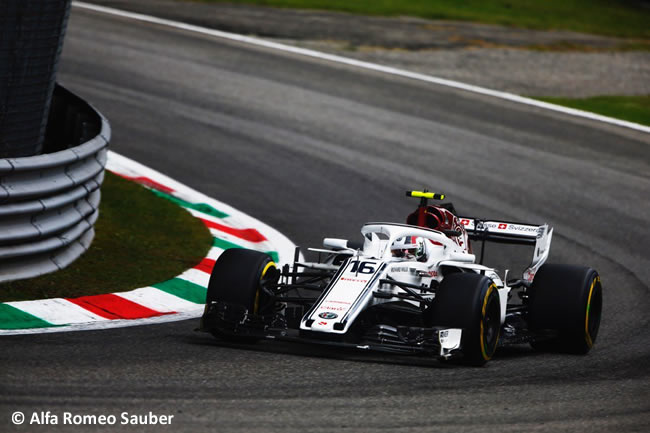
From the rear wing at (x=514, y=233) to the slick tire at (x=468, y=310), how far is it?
78.6 inches

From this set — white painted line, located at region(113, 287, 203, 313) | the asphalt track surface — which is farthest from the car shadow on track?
white painted line, located at region(113, 287, 203, 313)

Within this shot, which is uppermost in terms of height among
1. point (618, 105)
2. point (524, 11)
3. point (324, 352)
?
point (524, 11)

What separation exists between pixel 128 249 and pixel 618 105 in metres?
12.1

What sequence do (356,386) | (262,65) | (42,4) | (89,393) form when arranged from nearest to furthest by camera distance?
(89,393)
(356,386)
(42,4)
(262,65)

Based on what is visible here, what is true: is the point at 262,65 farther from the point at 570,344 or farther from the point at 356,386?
the point at 356,386

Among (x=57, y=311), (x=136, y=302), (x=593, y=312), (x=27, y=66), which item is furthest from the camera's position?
(x=27, y=66)

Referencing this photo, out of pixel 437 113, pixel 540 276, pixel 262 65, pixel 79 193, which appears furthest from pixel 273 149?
pixel 540 276

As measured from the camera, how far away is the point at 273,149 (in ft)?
52.3

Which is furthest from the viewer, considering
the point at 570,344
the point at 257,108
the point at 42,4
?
the point at 257,108

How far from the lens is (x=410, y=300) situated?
8.18 meters

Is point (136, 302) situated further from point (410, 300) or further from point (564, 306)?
point (564, 306)

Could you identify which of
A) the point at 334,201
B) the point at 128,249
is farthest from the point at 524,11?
the point at 128,249

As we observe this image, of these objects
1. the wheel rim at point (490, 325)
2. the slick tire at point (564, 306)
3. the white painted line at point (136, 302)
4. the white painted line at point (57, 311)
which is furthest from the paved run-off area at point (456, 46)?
the white painted line at point (57, 311)

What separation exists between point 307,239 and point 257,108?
6078 millimetres
